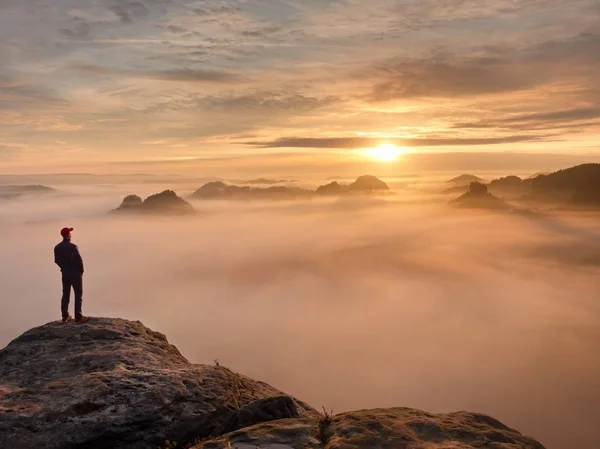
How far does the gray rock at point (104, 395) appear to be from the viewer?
36.7ft

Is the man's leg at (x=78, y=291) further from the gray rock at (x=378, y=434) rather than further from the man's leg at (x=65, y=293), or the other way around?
the gray rock at (x=378, y=434)

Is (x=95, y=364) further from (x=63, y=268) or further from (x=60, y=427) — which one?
(x=63, y=268)

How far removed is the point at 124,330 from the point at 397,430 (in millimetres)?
12638

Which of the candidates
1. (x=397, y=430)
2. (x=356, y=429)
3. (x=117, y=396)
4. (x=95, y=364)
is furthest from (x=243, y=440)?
(x=95, y=364)

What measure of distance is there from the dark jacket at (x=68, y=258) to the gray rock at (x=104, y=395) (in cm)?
254

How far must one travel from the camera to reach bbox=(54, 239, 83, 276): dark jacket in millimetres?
18047

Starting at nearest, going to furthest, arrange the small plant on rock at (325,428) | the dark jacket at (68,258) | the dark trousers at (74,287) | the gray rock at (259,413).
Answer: the small plant on rock at (325,428)
the gray rock at (259,413)
the dark jacket at (68,258)
the dark trousers at (74,287)

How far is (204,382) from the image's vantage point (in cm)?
1382

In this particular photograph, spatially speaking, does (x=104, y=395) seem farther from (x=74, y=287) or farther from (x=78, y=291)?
(x=74, y=287)

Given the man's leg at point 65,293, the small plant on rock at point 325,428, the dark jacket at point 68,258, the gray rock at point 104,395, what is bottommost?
the gray rock at point 104,395

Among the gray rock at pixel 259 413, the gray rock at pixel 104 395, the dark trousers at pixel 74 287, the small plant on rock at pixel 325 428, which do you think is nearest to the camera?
the small plant on rock at pixel 325 428

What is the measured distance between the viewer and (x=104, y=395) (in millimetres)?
12203

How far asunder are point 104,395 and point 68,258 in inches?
312

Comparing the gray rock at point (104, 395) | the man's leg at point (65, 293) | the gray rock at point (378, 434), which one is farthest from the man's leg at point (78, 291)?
the gray rock at point (378, 434)
